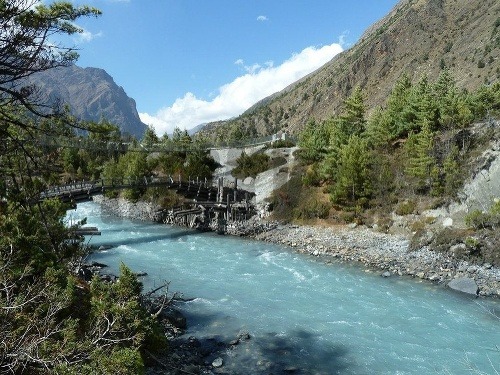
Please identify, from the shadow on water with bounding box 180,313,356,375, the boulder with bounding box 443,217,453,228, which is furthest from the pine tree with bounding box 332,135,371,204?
the shadow on water with bounding box 180,313,356,375

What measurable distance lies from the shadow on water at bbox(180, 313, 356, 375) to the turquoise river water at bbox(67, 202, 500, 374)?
0.11 ft

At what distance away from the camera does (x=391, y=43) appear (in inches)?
4587

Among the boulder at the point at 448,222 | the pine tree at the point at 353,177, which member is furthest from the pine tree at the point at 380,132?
the boulder at the point at 448,222

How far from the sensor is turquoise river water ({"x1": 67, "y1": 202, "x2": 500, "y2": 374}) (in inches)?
508

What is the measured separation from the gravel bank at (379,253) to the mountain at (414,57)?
211ft

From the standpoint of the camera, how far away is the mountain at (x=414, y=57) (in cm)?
9000

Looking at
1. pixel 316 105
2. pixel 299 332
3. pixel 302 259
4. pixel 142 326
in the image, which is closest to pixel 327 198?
pixel 302 259

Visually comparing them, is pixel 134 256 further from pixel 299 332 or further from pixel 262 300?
pixel 299 332

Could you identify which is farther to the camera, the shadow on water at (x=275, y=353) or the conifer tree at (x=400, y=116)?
the conifer tree at (x=400, y=116)

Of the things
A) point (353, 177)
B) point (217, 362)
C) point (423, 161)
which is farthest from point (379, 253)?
point (217, 362)

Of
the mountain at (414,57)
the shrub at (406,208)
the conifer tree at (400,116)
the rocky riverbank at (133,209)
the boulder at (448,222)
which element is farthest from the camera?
the mountain at (414,57)

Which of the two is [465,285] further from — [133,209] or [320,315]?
[133,209]

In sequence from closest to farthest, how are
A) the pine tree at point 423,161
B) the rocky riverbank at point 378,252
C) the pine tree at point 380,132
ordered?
1. the rocky riverbank at point 378,252
2. the pine tree at point 423,161
3. the pine tree at point 380,132

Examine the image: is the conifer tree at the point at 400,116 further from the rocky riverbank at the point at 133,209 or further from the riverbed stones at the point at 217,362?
the riverbed stones at the point at 217,362
